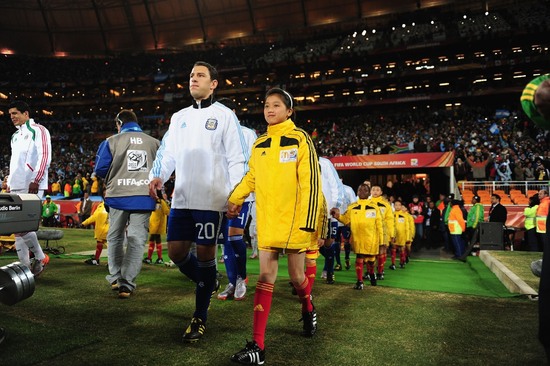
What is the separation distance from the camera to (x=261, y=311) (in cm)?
305

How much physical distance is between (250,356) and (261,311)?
340 millimetres

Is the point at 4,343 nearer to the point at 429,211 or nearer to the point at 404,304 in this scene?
the point at 404,304

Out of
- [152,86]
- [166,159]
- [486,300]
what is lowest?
[486,300]

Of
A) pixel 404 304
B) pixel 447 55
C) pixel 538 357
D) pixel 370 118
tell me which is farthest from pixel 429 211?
pixel 447 55

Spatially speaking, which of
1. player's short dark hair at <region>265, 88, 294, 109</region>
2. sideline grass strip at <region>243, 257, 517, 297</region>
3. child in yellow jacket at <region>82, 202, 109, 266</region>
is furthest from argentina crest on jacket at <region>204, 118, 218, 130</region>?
child in yellow jacket at <region>82, 202, 109, 266</region>

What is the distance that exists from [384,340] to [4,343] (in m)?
2.92

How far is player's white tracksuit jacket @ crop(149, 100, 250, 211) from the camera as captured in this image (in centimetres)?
348

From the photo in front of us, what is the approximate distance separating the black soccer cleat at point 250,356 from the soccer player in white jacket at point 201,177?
579 mm

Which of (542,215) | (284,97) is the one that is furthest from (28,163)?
(542,215)

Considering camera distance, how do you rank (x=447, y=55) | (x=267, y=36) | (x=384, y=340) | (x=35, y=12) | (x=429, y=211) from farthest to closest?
(x=267, y=36) < (x=35, y=12) < (x=447, y=55) < (x=429, y=211) < (x=384, y=340)

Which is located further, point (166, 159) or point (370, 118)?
point (370, 118)

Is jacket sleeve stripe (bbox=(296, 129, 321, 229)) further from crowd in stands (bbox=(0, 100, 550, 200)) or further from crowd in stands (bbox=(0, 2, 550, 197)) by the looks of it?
crowd in stands (bbox=(0, 2, 550, 197))

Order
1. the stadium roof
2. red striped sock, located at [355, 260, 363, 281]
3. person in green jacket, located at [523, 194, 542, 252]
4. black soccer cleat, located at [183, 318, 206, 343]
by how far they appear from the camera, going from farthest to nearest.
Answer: the stadium roof
person in green jacket, located at [523, 194, 542, 252]
red striped sock, located at [355, 260, 363, 281]
black soccer cleat, located at [183, 318, 206, 343]

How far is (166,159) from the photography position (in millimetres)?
3803
